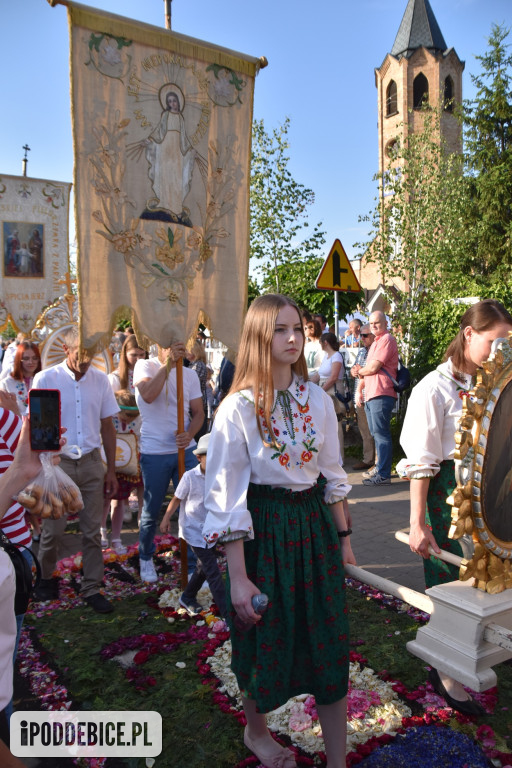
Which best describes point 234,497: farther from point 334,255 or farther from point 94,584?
point 334,255

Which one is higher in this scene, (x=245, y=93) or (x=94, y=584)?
(x=245, y=93)

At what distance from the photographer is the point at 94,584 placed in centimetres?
443

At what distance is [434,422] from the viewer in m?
2.79

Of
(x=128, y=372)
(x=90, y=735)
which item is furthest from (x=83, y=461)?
(x=90, y=735)

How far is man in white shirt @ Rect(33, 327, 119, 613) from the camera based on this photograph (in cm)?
437

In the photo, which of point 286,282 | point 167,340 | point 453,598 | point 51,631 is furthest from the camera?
point 286,282

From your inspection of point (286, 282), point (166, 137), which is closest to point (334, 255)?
point (166, 137)

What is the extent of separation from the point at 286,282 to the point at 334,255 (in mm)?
8025

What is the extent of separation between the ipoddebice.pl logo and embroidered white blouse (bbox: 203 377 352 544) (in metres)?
1.28

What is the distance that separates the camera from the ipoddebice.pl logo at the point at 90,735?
270cm

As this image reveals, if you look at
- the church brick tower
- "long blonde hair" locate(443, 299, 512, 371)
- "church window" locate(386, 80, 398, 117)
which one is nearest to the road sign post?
"long blonde hair" locate(443, 299, 512, 371)

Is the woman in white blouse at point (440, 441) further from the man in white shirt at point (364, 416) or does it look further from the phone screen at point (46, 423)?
the man in white shirt at point (364, 416)

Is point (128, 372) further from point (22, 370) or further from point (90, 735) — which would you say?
point (90, 735)

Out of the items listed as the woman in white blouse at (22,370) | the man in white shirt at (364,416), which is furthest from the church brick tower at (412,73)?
the woman in white blouse at (22,370)
